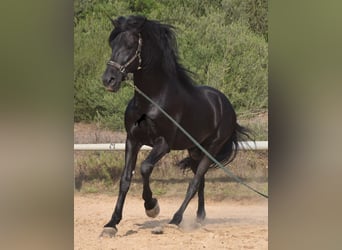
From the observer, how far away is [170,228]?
13.7 ft

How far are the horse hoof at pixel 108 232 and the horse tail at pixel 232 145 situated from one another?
0.92m

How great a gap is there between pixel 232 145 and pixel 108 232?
3.65ft

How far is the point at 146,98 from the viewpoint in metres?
4.12

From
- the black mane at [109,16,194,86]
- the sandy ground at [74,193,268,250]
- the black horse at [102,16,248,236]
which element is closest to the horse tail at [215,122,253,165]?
the black horse at [102,16,248,236]

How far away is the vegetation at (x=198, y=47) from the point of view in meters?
4.07

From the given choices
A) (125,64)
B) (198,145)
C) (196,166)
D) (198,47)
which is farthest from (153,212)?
(198,47)

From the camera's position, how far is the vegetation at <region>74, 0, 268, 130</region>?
13.4 ft

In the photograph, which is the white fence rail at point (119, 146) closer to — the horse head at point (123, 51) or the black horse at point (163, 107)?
the black horse at point (163, 107)

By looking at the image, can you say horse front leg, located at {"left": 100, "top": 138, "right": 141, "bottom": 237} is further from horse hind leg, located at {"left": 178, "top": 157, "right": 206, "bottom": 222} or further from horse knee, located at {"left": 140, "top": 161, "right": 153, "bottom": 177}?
horse hind leg, located at {"left": 178, "top": 157, "right": 206, "bottom": 222}

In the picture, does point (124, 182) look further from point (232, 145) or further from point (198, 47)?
point (198, 47)
